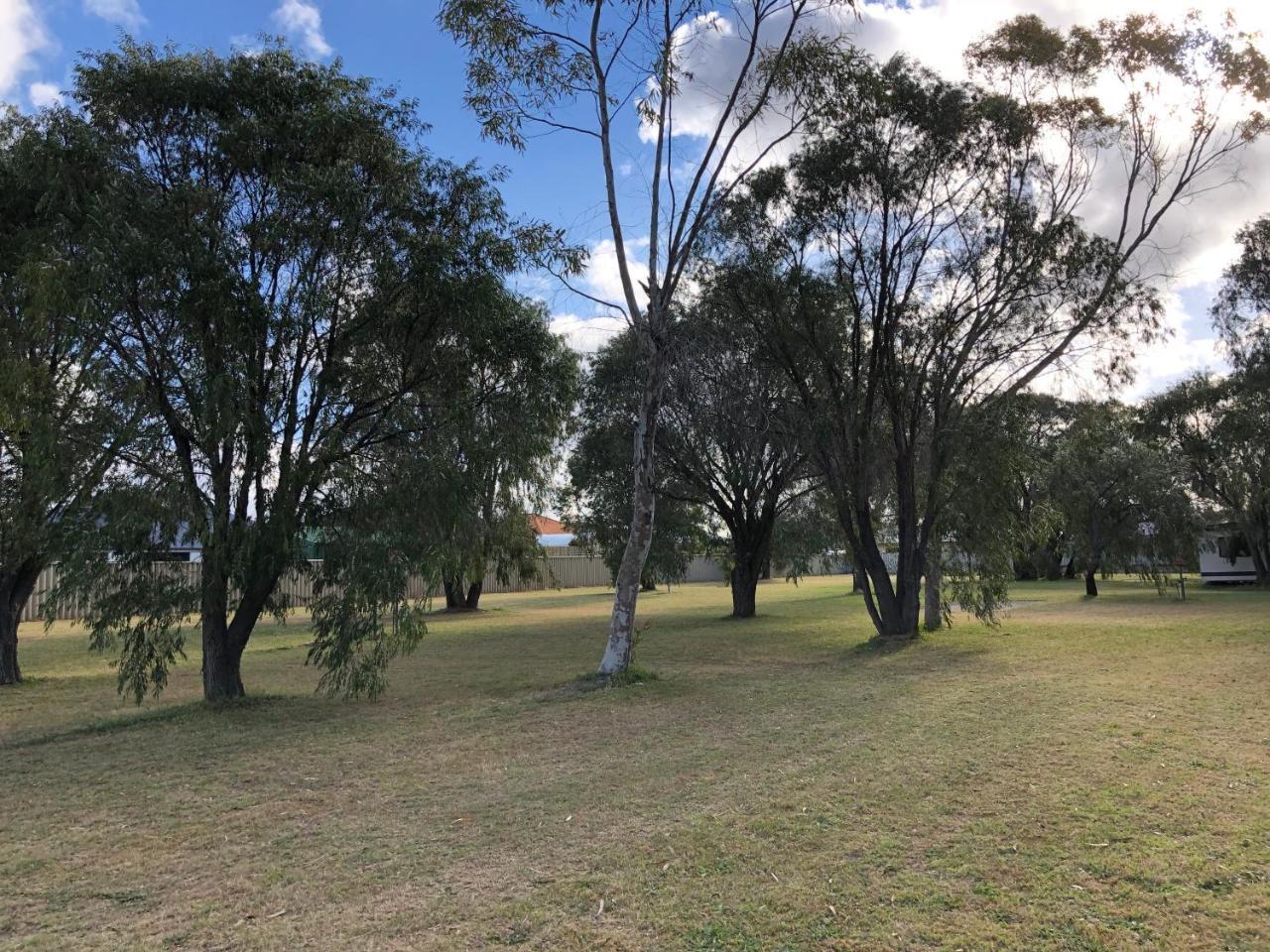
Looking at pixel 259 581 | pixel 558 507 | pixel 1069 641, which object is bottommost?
pixel 1069 641

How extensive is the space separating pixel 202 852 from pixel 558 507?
20.7 metres

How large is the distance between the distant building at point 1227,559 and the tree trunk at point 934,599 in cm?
2412

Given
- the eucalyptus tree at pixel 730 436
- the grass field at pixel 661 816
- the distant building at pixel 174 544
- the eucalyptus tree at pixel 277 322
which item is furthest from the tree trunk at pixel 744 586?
the distant building at pixel 174 544

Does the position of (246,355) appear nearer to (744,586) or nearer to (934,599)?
(934,599)

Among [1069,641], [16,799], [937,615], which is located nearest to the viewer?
[16,799]

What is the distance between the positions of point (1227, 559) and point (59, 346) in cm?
4045

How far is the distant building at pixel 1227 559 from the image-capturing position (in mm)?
34750

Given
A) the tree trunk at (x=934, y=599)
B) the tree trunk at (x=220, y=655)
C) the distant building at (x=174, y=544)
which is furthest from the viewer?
the tree trunk at (x=934, y=599)

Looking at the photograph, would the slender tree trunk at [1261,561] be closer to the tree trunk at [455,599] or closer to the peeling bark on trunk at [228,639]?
the tree trunk at [455,599]

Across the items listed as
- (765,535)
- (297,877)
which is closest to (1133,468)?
(765,535)

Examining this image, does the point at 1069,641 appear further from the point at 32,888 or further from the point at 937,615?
the point at 32,888

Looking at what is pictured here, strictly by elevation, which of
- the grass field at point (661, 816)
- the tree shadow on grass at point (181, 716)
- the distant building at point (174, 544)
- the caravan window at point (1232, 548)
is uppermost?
the distant building at point (174, 544)

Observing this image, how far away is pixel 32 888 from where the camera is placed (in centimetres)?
407

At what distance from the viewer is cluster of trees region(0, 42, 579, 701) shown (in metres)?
8.10
